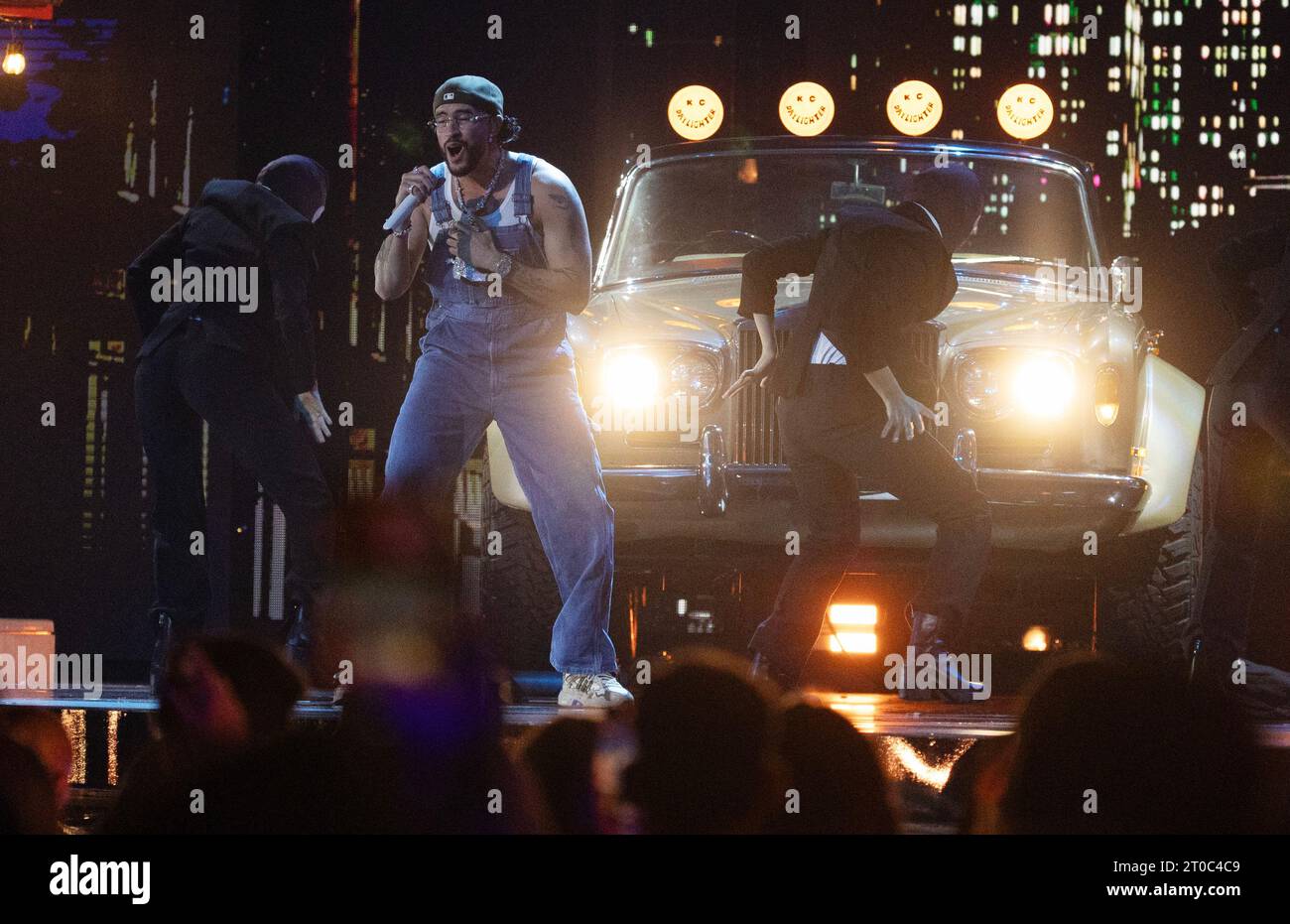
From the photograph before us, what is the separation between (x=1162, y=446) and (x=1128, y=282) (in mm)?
696

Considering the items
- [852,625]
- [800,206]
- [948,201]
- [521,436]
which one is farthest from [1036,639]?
[521,436]

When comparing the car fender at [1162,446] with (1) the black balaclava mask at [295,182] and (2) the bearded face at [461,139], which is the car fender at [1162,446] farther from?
(1) the black balaclava mask at [295,182]

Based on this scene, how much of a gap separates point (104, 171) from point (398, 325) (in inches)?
54.4

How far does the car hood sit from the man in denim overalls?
38.1 inches

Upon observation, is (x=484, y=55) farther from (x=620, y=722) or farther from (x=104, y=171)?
(x=620, y=722)

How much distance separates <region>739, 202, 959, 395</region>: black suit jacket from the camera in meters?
4.41

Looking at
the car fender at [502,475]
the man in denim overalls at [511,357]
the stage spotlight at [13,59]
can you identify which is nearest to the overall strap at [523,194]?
the man in denim overalls at [511,357]

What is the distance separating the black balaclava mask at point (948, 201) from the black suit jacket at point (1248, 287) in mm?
765

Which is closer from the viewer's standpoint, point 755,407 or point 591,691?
point 591,691

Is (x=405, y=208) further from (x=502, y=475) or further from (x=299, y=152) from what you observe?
(x=299, y=152)

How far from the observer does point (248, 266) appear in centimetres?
488

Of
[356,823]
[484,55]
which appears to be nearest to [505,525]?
[484,55]

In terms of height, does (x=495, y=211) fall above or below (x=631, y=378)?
above

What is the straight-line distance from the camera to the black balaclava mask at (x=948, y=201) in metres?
4.78
